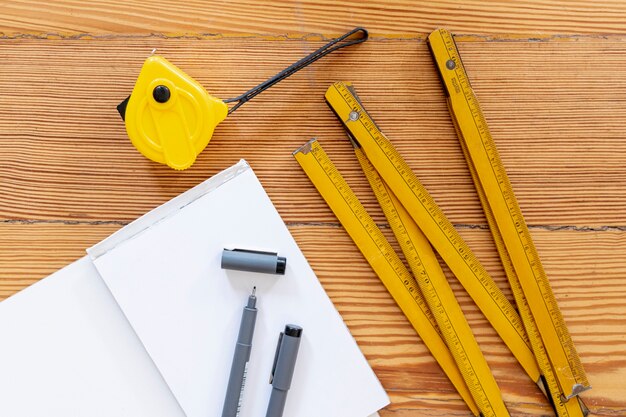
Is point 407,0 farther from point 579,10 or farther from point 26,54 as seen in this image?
point 26,54

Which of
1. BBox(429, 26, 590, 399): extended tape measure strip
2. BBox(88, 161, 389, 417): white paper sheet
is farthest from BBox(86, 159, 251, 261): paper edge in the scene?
BBox(429, 26, 590, 399): extended tape measure strip

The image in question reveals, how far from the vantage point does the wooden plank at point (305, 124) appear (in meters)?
0.74

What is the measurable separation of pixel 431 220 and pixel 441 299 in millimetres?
109

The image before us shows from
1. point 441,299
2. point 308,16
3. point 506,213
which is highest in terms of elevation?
point 308,16

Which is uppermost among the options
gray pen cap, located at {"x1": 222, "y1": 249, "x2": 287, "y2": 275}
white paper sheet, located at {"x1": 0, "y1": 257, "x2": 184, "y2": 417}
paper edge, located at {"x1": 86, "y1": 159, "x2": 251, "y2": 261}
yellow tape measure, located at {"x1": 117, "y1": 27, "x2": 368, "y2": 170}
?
yellow tape measure, located at {"x1": 117, "y1": 27, "x2": 368, "y2": 170}

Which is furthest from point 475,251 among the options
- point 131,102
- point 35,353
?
point 35,353

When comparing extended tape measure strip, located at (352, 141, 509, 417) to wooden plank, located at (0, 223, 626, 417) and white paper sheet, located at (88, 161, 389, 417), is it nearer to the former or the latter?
wooden plank, located at (0, 223, 626, 417)

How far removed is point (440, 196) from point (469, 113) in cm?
12

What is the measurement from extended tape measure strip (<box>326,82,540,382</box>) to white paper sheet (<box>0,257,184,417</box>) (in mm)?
405

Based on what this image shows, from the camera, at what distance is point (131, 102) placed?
684 millimetres

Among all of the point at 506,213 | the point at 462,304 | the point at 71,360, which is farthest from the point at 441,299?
the point at 71,360

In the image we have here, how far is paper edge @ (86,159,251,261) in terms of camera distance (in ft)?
2.36

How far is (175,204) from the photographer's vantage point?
72cm

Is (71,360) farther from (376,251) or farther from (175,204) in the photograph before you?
(376,251)
